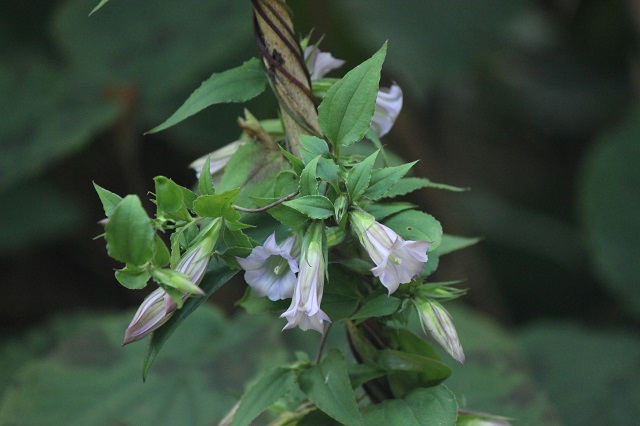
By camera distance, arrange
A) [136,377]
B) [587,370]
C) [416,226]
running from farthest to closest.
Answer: [587,370], [136,377], [416,226]

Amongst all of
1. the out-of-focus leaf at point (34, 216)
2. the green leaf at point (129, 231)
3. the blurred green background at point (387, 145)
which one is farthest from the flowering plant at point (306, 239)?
the out-of-focus leaf at point (34, 216)

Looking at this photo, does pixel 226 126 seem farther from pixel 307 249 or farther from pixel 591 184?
pixel 307 249

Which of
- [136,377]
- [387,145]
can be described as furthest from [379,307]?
[387,145]

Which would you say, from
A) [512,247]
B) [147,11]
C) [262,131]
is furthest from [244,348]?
[512,247]

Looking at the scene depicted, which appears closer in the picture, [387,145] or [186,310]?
[186,310]

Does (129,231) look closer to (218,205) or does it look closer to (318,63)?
(218,205)

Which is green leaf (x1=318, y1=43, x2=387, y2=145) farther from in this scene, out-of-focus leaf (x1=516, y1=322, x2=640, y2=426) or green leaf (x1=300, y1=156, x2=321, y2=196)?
out-of-focus leaf (x1=516, y1=322, x2=640, y2=426)
